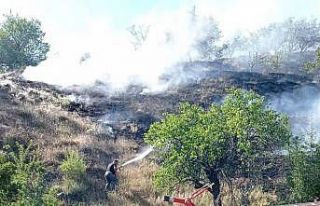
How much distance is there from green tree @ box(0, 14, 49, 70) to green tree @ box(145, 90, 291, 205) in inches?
1080

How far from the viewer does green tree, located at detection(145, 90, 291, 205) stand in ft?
55.6

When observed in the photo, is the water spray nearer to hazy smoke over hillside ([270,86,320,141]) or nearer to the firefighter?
the firefighter

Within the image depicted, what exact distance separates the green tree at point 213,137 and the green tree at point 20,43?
27442 mm

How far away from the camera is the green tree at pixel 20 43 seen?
43.8 meters

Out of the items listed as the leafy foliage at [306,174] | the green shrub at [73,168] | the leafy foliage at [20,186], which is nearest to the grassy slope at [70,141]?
the green shrub at [73,168]

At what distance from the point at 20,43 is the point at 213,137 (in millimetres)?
31431

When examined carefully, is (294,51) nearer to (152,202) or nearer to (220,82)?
(220,82)

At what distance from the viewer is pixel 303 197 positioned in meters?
16.0

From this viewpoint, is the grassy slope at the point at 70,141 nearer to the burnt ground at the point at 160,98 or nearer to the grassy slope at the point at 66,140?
the grassy slope at the point at 66,140

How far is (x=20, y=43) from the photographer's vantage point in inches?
1783

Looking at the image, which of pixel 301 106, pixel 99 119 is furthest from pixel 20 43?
pixel 301 106

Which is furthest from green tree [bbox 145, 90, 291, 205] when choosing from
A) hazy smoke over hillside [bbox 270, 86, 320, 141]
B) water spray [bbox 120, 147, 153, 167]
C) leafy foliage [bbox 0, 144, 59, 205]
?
hazy smoke over hillside [bbox 270, 86, 320, 141]

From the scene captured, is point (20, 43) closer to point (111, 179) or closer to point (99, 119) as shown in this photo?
point (99, 119)

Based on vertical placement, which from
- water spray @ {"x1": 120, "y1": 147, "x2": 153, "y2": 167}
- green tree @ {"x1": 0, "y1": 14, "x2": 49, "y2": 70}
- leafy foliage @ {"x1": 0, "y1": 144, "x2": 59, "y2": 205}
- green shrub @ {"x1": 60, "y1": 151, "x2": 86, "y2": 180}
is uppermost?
green tree @ {"x1": 0, "y1": 14, "x2": 49, "y2": 70}
